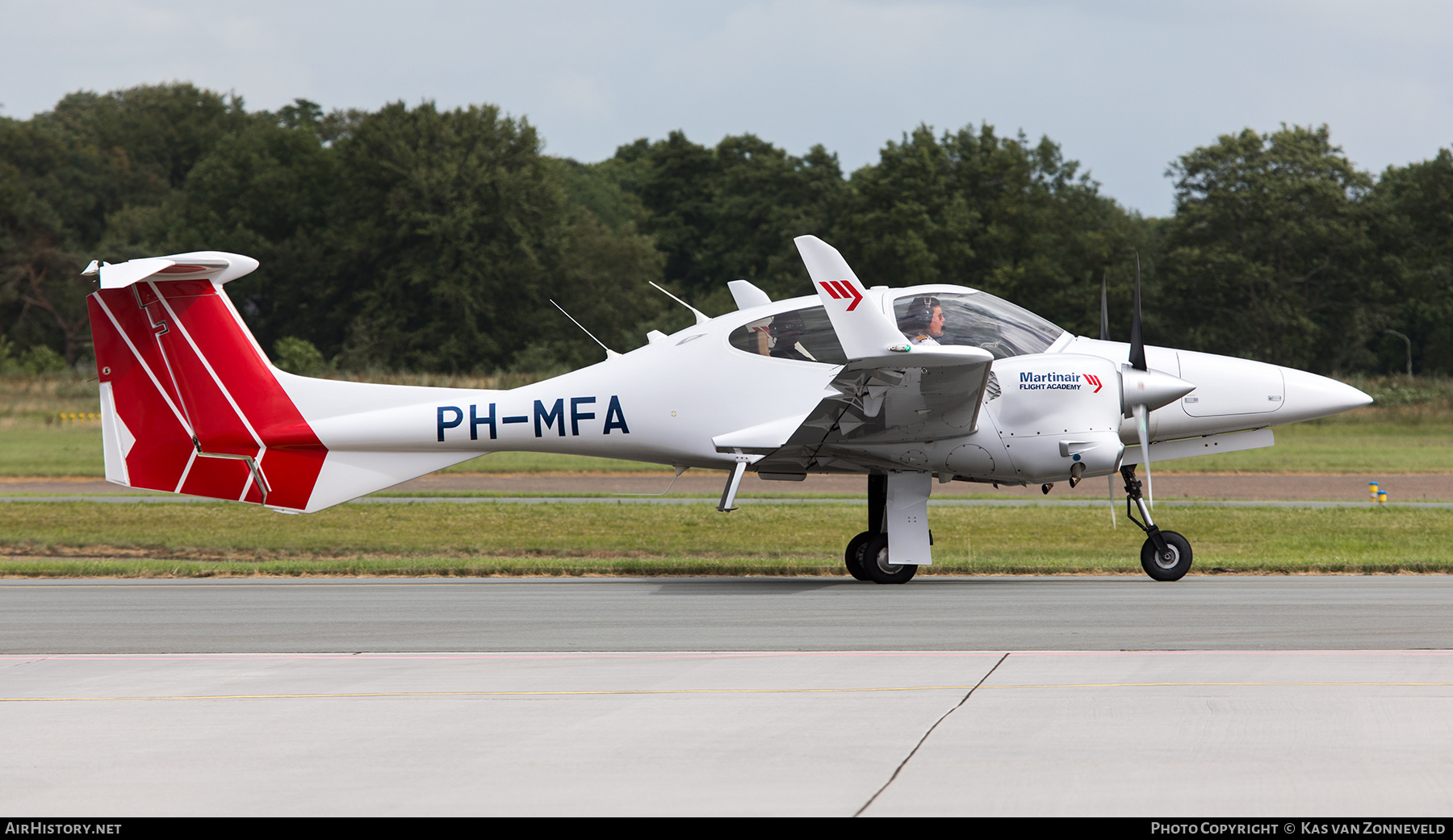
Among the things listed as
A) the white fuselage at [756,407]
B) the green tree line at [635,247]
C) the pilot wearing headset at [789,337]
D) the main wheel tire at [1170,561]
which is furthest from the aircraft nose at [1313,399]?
the green tree line at [635,247]

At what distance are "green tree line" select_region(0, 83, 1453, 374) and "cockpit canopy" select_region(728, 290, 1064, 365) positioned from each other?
50785 mm

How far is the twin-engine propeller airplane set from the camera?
40.6 ft

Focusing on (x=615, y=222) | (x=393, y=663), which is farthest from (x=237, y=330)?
(x=615, y=222)

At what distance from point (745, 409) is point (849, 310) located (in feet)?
7.58

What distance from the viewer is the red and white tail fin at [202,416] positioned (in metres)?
13.3

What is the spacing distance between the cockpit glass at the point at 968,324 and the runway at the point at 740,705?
2.48 m

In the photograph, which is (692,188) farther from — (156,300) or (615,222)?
(156,300)

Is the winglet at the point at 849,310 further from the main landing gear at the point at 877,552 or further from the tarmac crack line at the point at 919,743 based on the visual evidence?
the tarmac crack line at the point at 919,743

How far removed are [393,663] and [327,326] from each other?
64.2 m

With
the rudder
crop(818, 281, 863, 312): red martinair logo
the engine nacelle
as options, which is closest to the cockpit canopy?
the engine nacelle

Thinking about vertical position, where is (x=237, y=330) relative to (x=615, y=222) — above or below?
below

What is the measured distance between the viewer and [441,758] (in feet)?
19.4

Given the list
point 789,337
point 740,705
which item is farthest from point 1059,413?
point 740,705
